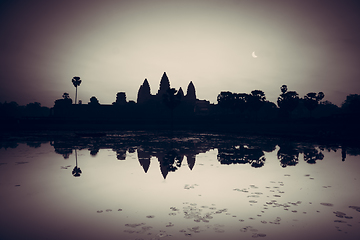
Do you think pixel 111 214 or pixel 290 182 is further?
pixel 290 182

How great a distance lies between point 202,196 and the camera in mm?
8305

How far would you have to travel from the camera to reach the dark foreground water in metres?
5.75

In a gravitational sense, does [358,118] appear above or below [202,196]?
above

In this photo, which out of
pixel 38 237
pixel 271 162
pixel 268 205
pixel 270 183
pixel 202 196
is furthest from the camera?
pixel 271 162

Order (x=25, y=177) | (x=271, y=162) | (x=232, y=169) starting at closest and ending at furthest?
(x=25, y=177) < (x=232, y=169) < (x=271, y=162)

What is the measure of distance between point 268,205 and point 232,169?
505 centimetres

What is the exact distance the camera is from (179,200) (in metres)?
7.89

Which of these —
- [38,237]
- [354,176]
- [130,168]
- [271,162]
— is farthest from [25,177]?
[354,176]

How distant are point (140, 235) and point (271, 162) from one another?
35.6ft

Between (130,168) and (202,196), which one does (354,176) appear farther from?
(130,168)

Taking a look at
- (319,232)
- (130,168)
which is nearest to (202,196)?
(319,232)

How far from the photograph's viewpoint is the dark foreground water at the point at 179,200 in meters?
5.75

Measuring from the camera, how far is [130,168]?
12633 mm

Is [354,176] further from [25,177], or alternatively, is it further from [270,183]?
[25,177]
